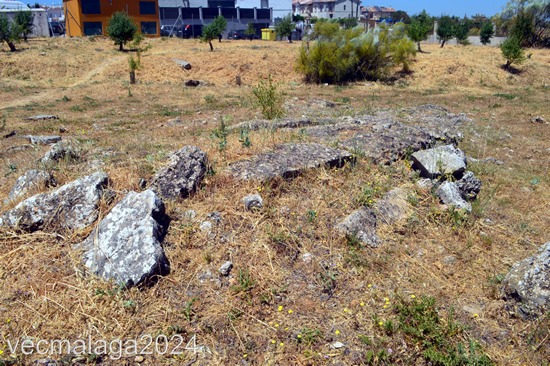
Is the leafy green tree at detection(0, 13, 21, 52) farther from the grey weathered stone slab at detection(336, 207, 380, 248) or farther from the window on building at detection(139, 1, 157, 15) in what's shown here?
the grey weathered stone slab at detection(336, 207, 380, 248)

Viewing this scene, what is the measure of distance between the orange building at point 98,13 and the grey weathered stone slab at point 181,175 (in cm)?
3321

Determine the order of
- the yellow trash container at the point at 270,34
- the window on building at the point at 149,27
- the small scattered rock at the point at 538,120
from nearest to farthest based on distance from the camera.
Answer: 1. the small scattered rock at the point at 538,120
2. the window on building at the point at 149,27
3. the yellow trash container at the point at 270,34

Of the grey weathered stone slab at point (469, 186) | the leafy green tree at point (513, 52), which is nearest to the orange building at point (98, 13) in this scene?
the leafy green tree at point (513, 52)

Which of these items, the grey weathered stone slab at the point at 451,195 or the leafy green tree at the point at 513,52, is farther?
the leafy green tree at the point at 513,52

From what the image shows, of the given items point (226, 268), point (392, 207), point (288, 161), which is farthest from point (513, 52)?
point (226, 268)

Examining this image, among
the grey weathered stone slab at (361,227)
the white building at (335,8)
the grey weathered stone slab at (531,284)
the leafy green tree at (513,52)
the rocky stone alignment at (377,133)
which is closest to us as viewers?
the grey weathered stone slab at (531,284)

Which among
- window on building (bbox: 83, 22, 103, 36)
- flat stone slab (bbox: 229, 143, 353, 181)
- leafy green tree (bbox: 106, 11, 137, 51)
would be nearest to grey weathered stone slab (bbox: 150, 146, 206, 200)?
flat stone slab (bbox: 229, 143, 353, 181)

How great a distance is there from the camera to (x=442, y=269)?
3102 mm

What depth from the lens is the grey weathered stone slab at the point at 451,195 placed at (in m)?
3.83

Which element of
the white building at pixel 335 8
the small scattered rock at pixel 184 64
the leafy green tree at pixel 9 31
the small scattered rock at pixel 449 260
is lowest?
the small scattered rock at pixel 449 260

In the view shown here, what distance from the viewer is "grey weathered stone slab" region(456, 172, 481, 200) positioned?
4.17 metres

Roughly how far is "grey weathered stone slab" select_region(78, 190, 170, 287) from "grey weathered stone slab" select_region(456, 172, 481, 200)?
10.7 feet

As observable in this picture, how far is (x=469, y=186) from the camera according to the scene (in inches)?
165

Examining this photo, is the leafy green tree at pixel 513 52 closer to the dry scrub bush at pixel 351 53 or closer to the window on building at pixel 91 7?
the dry scrub bush at pixel 351 53
